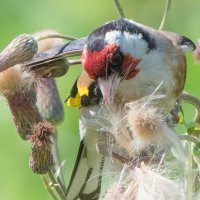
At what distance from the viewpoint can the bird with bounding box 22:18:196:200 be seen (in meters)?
3.76

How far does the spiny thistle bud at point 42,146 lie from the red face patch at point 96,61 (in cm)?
28

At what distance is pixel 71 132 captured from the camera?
5430 mm

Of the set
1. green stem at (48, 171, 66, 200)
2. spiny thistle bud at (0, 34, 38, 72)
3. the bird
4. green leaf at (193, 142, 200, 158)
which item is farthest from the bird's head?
green leaf at (193, 142, 200, 158)

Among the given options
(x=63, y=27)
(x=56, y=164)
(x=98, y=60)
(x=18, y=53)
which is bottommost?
(x=63, y=27)

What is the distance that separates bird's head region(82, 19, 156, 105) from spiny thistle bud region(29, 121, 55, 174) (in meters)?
0.23

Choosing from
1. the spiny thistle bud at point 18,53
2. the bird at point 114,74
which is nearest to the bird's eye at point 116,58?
the bird at point 114,74

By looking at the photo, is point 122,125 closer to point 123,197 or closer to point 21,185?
point 123,197

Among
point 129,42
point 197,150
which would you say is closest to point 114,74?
point 129,42

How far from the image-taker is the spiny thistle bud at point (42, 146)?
141 inches

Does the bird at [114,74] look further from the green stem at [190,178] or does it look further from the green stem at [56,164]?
the green stem at [190,178]

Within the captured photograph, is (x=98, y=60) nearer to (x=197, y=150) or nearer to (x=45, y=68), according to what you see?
(x=45, y=68)

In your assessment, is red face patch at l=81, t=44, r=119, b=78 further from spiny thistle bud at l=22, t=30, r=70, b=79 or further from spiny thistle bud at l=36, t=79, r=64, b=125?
spiny thistle bud at l=36, t=79, r=64, b=125

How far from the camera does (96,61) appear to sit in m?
3.74

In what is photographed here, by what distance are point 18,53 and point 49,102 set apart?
1.38ft
